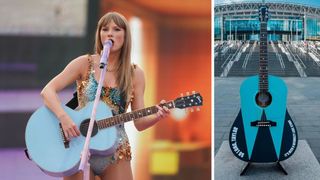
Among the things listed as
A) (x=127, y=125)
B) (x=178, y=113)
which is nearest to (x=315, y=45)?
(x=178, y=113)

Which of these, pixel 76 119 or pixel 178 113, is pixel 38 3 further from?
pixel 178 113

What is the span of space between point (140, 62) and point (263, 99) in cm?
75

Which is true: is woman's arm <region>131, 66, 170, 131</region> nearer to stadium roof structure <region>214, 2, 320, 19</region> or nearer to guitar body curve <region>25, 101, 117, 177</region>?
guitar body curve <region>25, 101, 117, 177</region>

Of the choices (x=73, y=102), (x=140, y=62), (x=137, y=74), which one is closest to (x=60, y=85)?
(x=73, y=102)

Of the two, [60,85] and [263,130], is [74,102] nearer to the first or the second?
[60,85]

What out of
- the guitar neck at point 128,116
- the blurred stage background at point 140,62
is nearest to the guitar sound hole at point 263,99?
the blurred stage background at point 140,62

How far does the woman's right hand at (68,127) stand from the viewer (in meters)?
2.34

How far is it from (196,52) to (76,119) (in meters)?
0.86

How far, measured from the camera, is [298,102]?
2.78 meters

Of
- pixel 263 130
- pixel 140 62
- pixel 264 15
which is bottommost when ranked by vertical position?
pixel 263 130

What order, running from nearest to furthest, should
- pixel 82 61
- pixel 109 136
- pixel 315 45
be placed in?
pixel 109 136 < pixel 82 61 < pixel 315 45

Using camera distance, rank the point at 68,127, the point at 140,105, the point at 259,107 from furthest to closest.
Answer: the point at 259,107 < the point at 140,105 < the point at 68,127

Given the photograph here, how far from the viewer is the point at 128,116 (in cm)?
241

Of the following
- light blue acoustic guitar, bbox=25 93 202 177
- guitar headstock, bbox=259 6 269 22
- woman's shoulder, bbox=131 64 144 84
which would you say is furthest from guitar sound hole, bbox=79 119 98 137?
guitar headstock, bbox=259 6 269 22
